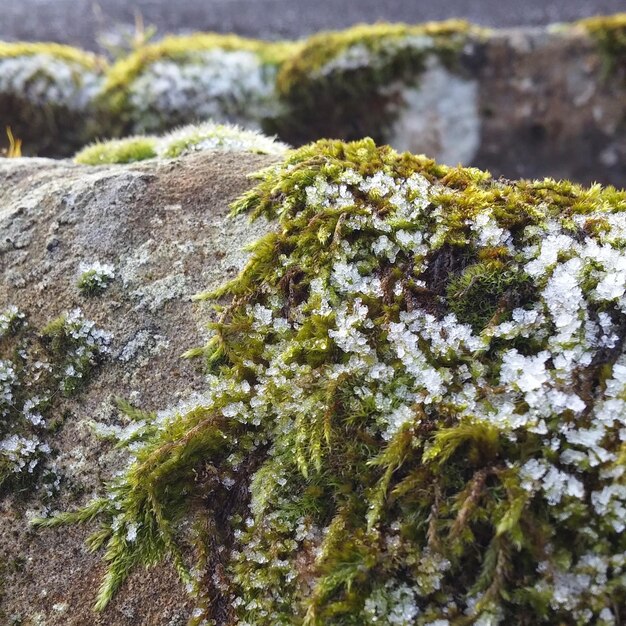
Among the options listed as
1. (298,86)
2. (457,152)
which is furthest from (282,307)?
(457,152)

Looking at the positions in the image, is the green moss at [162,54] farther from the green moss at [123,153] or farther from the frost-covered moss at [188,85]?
the green moss at [123,153]

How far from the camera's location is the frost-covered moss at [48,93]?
583 centimetres

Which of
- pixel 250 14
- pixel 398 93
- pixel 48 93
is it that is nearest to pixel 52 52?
pixel 48 93

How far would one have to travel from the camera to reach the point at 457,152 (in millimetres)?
6883

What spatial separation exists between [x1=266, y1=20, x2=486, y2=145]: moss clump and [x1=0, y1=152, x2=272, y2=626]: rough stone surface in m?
4.04

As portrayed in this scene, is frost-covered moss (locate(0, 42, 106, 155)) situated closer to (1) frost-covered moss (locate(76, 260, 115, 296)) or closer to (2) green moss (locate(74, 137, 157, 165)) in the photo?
(2) green moss (locate(74, 137, 157, 165))

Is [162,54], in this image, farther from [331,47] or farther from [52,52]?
[331,47]

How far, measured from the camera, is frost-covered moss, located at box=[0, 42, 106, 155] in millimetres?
5832

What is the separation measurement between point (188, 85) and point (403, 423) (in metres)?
5.35

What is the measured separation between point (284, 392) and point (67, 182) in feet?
5.15

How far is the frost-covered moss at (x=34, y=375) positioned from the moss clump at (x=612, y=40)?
660cm

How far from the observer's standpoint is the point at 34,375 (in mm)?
2135

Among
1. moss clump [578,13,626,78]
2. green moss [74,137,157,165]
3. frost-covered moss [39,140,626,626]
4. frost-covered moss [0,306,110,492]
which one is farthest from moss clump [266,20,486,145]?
frost-covered moss [0,306,110,492]

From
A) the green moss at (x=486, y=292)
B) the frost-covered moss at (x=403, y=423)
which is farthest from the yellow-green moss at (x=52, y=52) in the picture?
the green moss at (x=486, y=292)
